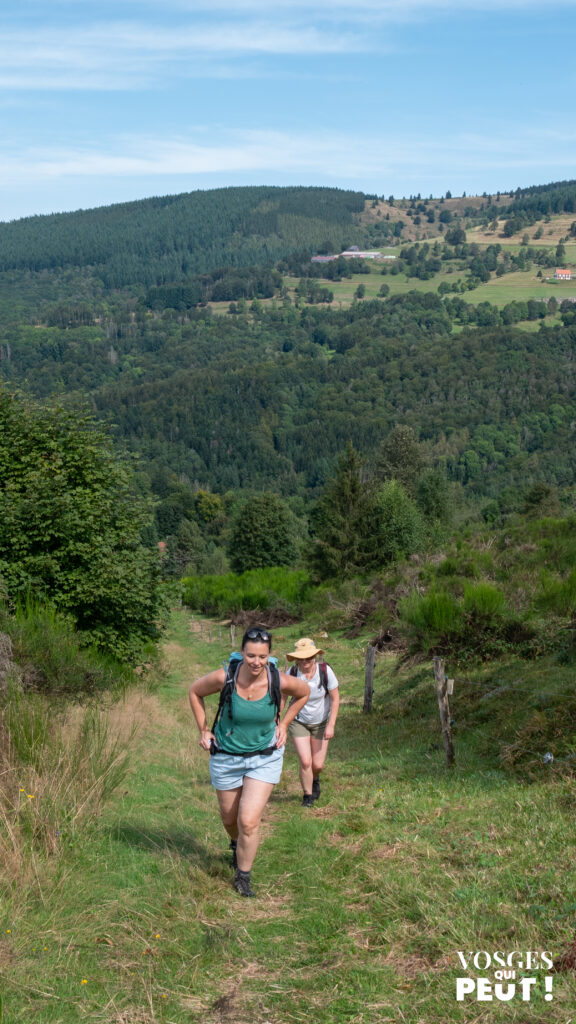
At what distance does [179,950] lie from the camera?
457 centimetres

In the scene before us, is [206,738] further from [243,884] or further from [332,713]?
[332,713]

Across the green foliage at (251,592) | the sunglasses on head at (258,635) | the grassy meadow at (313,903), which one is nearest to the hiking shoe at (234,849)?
the grassy meadow at (313,903)

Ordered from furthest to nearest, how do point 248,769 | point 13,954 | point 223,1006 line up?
point 248,769, point 13,954, point 223,1006

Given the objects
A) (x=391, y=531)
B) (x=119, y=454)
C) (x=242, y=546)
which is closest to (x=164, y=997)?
(x=119, y=454)

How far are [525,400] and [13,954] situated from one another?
166281 mm

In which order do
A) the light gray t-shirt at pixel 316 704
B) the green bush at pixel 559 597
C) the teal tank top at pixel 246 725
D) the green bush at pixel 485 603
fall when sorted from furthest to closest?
the green bush at pixel 485 603
the green bush at pixel 559 597
the light gray t-shirt at pixel 316 704
the teal tank top at pixel 246 725

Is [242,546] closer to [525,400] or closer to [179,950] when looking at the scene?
[179,950]

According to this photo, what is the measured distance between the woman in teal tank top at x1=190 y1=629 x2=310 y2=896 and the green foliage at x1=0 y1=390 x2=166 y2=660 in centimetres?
988

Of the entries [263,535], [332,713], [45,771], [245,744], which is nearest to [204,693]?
[245,744]

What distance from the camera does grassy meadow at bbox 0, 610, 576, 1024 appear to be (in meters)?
4.06

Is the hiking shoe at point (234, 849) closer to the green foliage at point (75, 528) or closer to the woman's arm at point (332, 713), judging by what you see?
the woman's arm at point (332, 713)

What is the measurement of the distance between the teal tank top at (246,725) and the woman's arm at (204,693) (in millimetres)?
107

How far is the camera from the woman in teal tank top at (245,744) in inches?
205

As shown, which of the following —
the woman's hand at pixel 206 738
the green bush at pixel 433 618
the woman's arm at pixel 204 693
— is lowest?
the green bush at pixel 433 618
